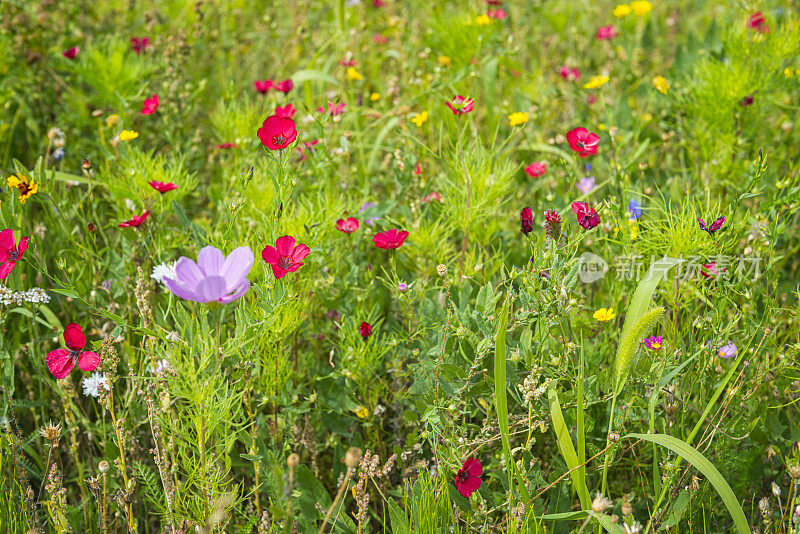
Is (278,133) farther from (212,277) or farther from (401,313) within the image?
(401,313)

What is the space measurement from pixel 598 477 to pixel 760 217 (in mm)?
820

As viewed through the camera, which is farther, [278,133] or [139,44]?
[139,44]

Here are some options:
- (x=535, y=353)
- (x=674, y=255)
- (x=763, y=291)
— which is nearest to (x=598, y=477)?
(x=535, y=353)

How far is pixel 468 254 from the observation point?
174 cm

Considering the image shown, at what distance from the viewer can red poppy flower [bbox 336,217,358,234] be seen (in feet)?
5.43

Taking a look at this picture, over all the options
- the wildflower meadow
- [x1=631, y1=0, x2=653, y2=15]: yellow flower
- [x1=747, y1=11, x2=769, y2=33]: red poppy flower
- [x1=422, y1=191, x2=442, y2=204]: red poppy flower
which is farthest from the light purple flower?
[x1=631, y1=0, x2=653, y2=15]: yellow flower

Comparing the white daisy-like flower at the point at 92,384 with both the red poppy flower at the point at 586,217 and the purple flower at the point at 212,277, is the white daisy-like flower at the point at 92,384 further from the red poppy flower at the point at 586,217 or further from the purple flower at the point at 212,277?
the red poppy flower at the point at 586,217

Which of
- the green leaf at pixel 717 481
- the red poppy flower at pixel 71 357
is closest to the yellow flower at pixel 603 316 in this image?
the green leaf at pixel 717 481

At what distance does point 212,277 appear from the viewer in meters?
1.07

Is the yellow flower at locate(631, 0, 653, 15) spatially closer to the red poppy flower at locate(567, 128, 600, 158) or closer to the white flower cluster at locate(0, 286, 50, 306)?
the red poppy flower at locate(567, 128, 600, 158)

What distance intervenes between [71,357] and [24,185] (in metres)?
0.49

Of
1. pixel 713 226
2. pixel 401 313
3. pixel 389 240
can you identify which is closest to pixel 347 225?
pixel 389 240

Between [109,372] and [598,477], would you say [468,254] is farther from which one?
[109,372]

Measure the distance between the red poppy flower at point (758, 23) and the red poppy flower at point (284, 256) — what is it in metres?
1.87
